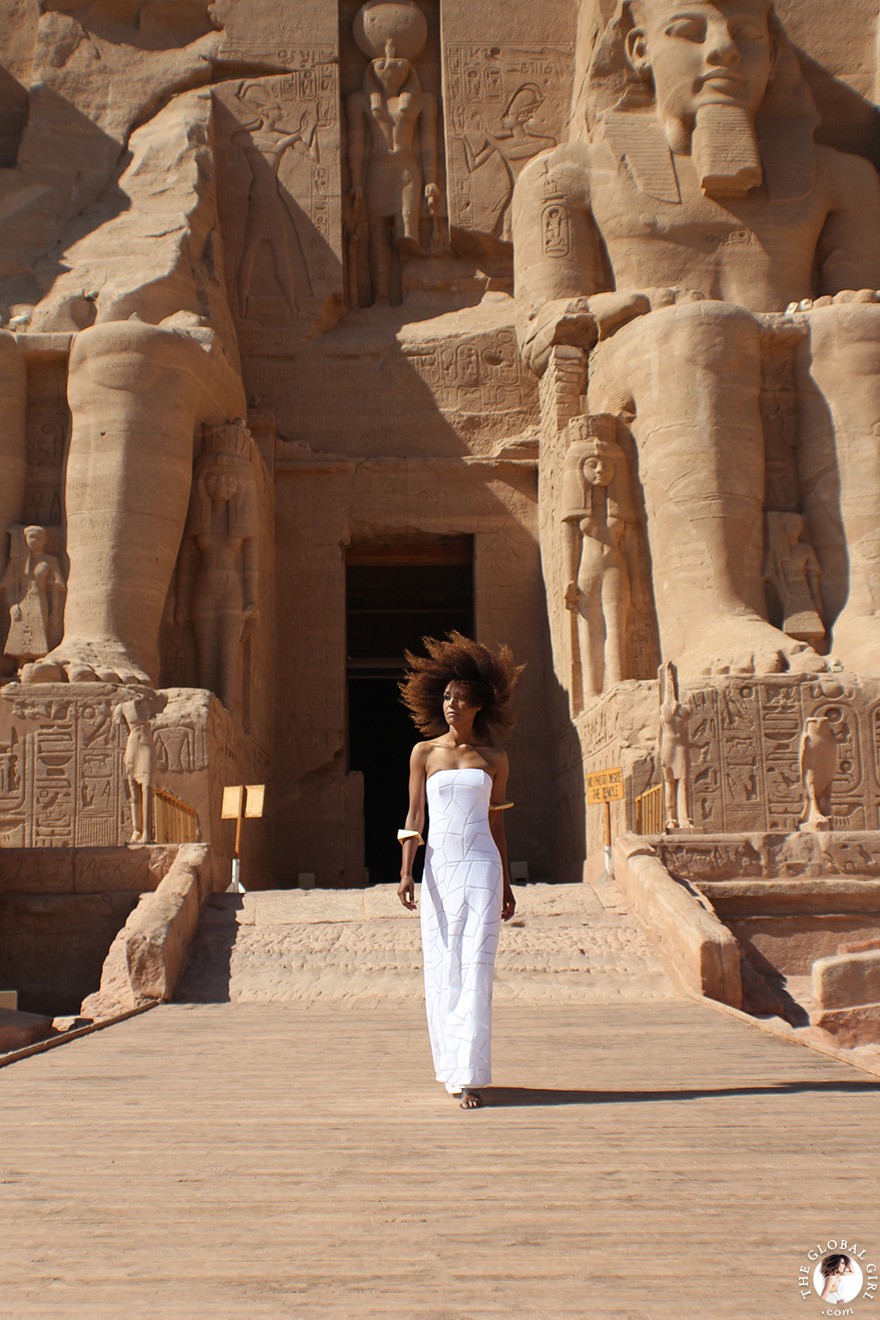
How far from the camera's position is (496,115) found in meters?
11.3

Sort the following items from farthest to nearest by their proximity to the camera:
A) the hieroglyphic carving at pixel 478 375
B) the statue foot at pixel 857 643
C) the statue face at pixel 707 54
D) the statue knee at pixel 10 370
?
1. the hieroglyphic carving at pixel 478 375
2. the statue face at pixel 707 54
3. the statue knee at pixel 10 370
4. the statue foot at pixel 857 643

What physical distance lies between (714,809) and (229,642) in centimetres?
324

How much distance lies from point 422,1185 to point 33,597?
265 inches

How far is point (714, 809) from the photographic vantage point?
7379mm

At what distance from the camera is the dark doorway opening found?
11.0 m

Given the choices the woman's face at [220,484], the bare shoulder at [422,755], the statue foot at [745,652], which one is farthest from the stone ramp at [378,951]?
the woman's face at [220,484]

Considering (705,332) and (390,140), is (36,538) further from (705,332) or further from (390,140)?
(390,140)

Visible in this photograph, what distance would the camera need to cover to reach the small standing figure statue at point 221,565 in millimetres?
8977

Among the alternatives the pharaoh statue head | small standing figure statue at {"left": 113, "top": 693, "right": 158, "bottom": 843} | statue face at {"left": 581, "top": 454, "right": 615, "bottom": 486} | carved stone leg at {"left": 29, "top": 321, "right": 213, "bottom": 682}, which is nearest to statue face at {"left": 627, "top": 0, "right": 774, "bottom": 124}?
the pharaoh statue head

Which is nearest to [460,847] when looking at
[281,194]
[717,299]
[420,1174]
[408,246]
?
[420,1174]

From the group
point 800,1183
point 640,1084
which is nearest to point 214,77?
point 640,1084

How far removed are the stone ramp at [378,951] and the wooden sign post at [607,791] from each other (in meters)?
0.68

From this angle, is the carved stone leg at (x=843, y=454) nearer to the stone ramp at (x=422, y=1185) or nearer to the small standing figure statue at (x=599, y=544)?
the small standing figure statue at (x=599, y=544)
